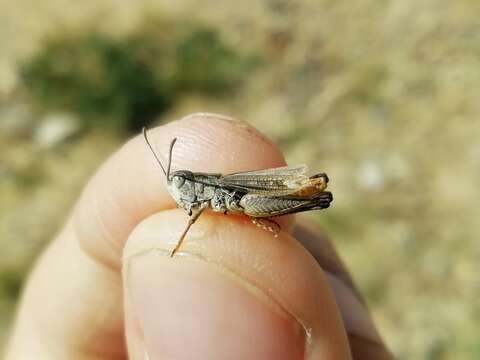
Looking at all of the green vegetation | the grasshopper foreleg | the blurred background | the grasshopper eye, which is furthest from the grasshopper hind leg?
the green vegetation

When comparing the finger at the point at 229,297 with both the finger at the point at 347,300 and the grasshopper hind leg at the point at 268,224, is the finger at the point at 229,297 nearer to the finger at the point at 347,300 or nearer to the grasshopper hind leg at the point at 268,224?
the grasshopper hind leg at the point at 268,224

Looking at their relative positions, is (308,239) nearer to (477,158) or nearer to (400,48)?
(477,158)

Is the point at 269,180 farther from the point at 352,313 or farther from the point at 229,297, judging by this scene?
the point at 352,313

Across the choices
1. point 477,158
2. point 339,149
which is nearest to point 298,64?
point 339,149

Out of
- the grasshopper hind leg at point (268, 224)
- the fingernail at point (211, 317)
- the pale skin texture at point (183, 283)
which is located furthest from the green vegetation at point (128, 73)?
the fingernail at point (211, 317)

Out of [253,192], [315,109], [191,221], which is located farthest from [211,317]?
[315,109]

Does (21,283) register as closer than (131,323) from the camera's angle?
No
